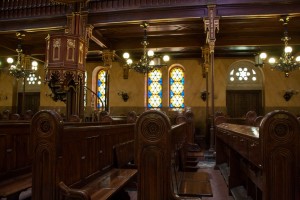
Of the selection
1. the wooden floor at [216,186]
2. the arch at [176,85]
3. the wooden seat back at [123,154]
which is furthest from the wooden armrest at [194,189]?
the arch at [176,85]

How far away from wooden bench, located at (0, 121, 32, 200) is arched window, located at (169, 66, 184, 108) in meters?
12.9

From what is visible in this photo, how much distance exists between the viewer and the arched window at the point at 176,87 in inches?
663

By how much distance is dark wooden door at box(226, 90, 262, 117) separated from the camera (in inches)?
644

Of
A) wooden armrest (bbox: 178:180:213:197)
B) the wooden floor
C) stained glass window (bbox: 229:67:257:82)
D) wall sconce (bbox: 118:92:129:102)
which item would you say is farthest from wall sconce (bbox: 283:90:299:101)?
wooden armrest (bbox: 178:180:213:197)

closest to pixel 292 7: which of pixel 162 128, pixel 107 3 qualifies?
pixel 107 3

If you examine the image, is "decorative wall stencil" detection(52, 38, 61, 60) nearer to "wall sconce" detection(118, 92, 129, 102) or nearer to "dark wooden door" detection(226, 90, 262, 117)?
"wall sconce" detection(118, 92, 129, 102)

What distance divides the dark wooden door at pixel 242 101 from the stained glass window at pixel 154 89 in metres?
4.07

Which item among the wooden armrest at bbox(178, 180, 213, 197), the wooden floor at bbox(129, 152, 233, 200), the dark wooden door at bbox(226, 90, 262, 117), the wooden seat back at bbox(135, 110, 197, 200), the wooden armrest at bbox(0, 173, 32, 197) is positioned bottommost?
the wooden floor at bbox(129, 152, 233, 200)

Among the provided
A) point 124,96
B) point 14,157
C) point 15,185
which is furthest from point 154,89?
point 15,185

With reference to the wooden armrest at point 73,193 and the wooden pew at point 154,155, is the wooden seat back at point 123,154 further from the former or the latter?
the wooden pew at point 154,155

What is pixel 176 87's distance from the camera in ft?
55.6

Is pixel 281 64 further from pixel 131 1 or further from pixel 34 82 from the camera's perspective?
pixel 34 82

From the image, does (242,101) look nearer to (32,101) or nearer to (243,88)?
(243,88)

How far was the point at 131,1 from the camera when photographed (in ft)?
34.6
